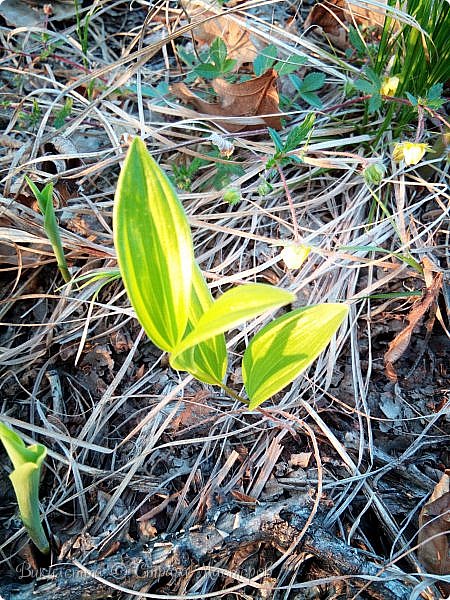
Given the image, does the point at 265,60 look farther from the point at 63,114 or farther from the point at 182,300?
the point at 182,300

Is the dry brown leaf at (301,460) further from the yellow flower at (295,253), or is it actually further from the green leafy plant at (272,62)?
the green leafy plant at (272,62)

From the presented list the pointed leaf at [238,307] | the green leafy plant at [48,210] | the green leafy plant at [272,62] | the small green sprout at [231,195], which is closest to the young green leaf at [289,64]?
the green leafy plant at [272,62]

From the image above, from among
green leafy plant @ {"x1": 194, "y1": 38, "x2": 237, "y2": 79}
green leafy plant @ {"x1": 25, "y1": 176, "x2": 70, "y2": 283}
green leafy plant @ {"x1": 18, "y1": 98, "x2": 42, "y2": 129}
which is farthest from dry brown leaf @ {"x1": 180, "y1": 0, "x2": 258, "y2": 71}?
green leafy plant @ {"x1": 25, "y1": 176, "x2": 70, "y2": 283}

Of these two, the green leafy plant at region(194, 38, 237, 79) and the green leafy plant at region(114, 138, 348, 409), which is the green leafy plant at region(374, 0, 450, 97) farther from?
the green leafy plant at region(114, 138, 348, 409)

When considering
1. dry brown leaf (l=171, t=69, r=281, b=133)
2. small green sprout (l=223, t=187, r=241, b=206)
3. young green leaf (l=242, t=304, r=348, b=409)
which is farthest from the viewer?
dry brown leaf (l=171, t=69, r=281, b=133)

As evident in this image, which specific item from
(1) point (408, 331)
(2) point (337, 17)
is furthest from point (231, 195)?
(2) point (337, 17)

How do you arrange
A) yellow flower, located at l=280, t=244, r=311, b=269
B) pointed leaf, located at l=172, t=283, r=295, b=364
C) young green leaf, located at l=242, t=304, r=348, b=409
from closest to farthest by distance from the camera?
pointed leaf, located at l=172, t=283, r=295, b=364 < young green leaf, located at l=242, t=304, r=348, b=409 < yellow flower, located at l=280, t=244, r=311, b=269
